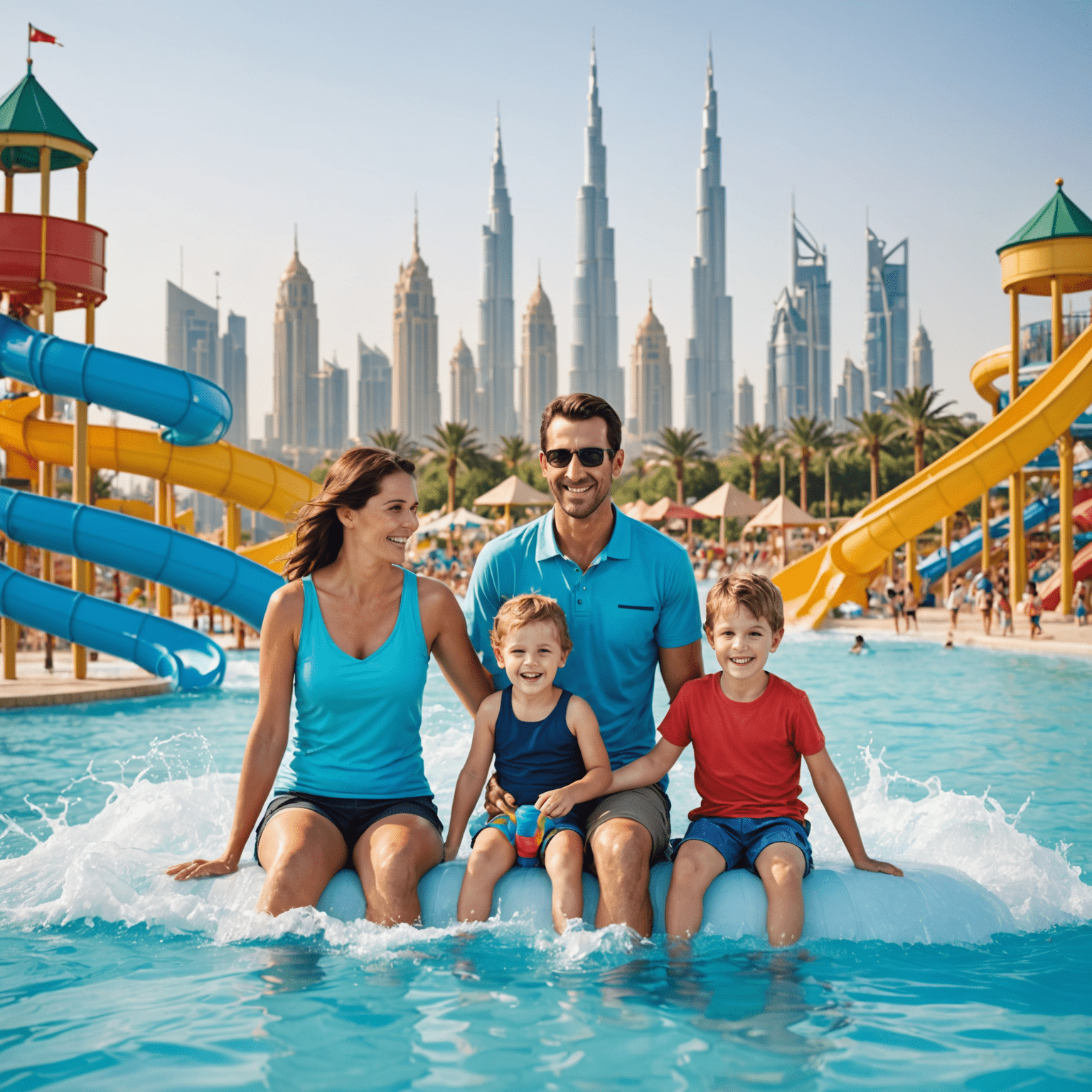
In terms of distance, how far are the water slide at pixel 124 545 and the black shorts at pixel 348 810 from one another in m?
7.80

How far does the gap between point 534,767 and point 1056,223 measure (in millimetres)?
17405

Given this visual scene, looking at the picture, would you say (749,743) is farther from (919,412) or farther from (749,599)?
(919,412)

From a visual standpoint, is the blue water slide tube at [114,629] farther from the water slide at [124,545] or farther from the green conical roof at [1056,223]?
the green conical roof at [1056,223]

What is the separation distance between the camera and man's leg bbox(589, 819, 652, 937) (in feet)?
10.6

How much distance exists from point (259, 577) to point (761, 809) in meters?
8.57

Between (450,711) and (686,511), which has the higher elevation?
(686,511)

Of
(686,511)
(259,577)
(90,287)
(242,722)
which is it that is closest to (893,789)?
(242,722)

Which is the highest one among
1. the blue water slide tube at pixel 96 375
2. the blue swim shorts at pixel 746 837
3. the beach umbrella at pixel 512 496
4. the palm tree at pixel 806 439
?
the palm tree at pixel 806 439

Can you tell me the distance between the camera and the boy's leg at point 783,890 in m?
→ 3.30

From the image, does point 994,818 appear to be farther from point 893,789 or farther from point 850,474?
point 850,474

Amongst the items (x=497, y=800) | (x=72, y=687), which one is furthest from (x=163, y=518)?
(x=497, y=800)

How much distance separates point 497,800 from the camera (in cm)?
359

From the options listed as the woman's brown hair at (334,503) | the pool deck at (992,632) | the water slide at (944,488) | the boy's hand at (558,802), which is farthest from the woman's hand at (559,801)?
the water slide at (944,488)

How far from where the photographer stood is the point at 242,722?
9695mm
